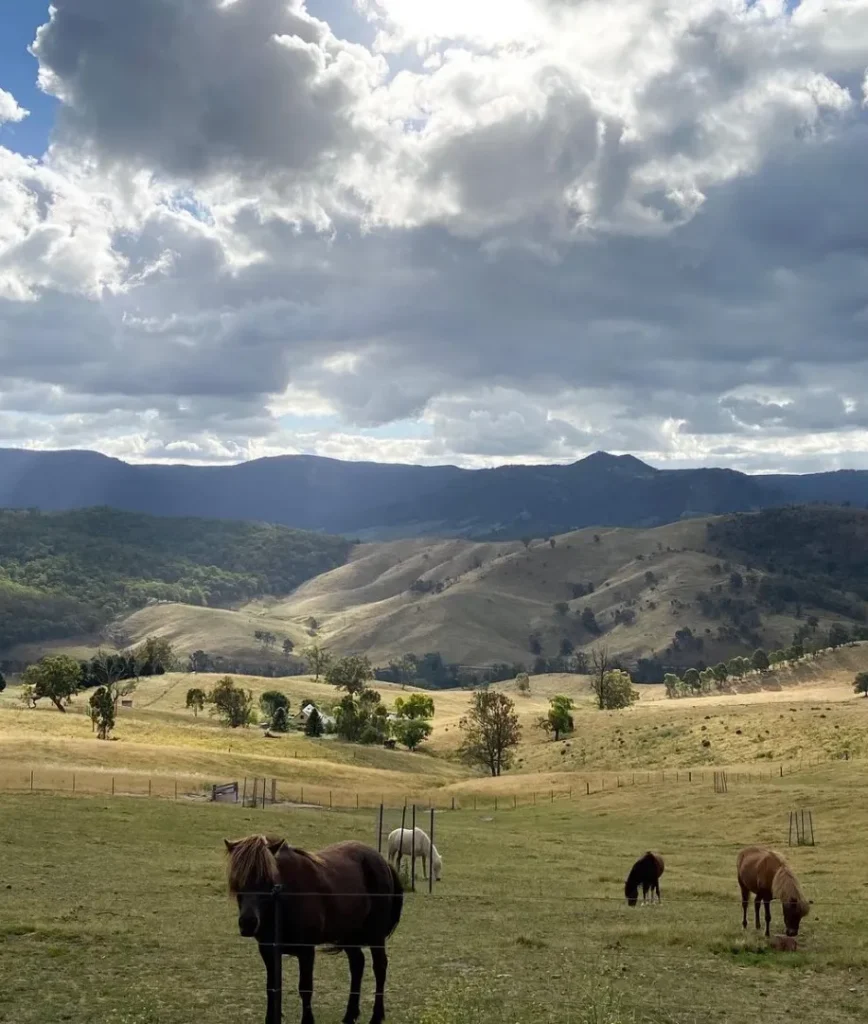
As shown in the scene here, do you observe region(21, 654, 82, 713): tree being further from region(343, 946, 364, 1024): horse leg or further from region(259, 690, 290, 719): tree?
region(343, 946, 364, 1024): horse leg

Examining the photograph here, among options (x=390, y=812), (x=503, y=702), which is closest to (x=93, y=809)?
(x=390, y=812)

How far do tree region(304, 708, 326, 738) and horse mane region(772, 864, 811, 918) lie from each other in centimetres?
11051

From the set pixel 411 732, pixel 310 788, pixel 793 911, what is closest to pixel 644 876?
pixel 793 911

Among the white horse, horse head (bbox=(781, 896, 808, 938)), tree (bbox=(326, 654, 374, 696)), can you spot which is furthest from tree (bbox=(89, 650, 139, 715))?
horse head (bbox=(781, 896, 808, 938))

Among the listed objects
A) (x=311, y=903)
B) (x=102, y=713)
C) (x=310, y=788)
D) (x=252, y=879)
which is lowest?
(x=310, y=788)

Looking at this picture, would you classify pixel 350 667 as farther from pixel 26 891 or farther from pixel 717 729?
pixel 26 891

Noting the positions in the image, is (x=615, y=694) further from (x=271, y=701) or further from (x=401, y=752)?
(x=271, y=701)

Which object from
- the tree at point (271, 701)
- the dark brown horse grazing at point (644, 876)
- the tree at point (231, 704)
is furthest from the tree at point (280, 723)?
the dark brown horse grazing at point (644, 876)

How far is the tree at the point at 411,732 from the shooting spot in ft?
436

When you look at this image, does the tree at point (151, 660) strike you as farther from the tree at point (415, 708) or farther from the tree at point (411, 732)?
the tree at point (411, 732)

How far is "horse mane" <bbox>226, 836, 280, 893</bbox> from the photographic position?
43.1ft

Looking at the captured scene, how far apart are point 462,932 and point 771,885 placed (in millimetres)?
8192

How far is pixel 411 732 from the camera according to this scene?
435 feet

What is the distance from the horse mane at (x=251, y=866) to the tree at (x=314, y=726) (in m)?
120
